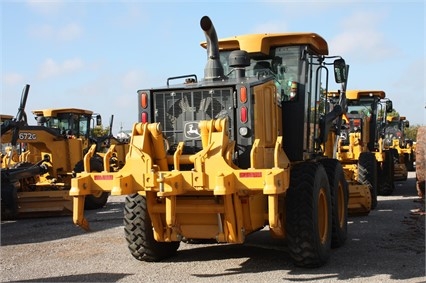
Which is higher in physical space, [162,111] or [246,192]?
[162,111]

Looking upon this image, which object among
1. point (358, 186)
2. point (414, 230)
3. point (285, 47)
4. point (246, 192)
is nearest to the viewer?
point (246, 192)

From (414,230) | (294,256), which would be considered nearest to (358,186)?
(414,230)

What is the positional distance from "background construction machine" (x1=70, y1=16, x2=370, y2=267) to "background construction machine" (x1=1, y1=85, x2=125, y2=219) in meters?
3.54

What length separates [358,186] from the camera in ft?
37.3

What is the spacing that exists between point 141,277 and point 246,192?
157 centimetres

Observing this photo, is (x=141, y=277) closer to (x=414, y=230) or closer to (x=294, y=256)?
(x=294, y=256)

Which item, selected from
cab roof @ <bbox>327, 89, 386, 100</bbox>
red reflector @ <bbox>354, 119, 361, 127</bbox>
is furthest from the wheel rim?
cab roof @ <bbox>327, 89, 386, 100</bbox>

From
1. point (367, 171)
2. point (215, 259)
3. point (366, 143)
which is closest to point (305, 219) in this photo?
point (215, 259)

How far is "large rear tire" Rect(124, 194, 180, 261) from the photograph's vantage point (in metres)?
7.38

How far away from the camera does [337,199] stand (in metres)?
8.38

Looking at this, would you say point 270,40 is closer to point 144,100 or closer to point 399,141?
point 144,100

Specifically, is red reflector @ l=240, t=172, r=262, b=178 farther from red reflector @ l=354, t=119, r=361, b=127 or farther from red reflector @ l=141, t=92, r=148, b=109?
red reflector @ l=354, t=119, r=361, b=127

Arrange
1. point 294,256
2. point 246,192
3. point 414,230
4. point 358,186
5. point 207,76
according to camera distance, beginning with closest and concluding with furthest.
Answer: point 246,192
point 294,256
point 207,76
point 414,230
point 358,186

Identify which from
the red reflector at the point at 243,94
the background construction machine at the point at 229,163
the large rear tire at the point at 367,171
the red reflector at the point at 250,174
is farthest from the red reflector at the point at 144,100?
the large rear tire at the point at 367,171
